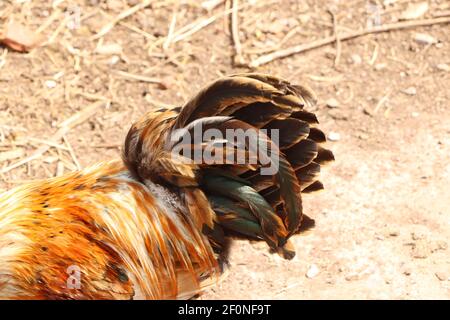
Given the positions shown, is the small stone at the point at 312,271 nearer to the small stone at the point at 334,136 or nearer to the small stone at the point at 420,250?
the small stone at the point at 420,250

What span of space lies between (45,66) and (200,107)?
102 inches

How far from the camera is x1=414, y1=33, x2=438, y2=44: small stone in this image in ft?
18.8

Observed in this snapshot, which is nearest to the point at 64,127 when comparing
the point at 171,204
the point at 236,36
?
the point at 236,36

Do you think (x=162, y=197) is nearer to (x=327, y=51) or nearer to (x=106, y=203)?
(x=106, y=203)

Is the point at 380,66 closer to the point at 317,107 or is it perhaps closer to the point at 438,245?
the point at 317,107

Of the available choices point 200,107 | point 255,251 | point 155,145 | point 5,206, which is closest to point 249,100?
point 200,107

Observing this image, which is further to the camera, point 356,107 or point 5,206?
point 356,107

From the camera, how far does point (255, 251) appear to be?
4590 mm

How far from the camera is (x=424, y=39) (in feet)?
18.8

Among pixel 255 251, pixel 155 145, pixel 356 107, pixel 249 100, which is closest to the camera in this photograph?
pixel 249 100

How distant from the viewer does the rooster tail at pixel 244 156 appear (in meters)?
3.36

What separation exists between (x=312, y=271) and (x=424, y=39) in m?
2.19

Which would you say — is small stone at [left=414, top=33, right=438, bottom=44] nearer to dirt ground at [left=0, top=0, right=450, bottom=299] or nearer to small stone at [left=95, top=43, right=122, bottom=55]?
dirt ground at [left=0, top=0, right=450, bottom=299]

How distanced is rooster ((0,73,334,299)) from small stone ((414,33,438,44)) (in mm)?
2494
